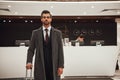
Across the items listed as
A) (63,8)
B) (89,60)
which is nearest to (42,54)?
(89,60)

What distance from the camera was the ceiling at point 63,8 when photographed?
30.8 ft

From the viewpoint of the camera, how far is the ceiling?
30.8ft

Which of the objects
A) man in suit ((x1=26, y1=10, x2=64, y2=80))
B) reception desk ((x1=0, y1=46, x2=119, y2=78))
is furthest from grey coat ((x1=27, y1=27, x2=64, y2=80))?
reception desk ((x1=0, y1=46, x2=119, y2=78))

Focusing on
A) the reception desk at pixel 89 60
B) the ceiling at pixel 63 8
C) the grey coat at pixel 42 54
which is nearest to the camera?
the grey coat at pixel 42 54

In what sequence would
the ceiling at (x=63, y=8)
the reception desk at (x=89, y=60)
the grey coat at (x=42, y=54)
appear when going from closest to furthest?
the grey coat at (x=42, y=54), the reception desk at (x=89, y=60), the ceiling at (x=63, y=8)

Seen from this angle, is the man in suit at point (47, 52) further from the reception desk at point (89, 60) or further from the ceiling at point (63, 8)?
the ceiling at point (63, 8)

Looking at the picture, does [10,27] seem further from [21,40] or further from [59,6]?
[59,6]

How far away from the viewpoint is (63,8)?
1004 cm

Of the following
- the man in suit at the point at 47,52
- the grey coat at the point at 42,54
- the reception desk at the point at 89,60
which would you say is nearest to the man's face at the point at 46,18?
the man in suit at the point at 47,52

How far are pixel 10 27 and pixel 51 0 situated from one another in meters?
3.94

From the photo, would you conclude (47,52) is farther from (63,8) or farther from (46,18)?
(63,8)

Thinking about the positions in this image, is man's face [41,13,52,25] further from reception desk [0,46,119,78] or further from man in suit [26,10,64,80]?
reception desk [0,46,119,78]

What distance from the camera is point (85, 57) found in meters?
8.07

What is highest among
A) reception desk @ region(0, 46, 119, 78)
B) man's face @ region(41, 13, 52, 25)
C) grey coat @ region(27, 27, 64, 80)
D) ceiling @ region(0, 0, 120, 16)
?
ceiling @ region(0, 0, 120, 16)
